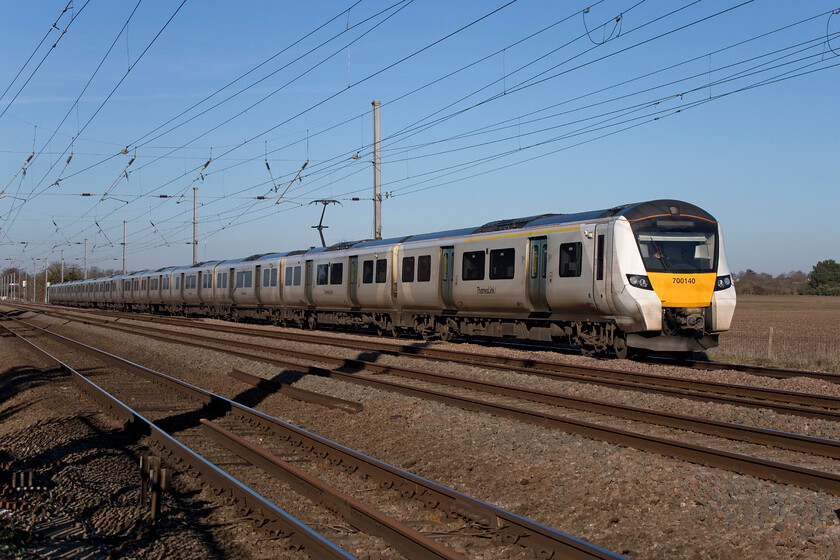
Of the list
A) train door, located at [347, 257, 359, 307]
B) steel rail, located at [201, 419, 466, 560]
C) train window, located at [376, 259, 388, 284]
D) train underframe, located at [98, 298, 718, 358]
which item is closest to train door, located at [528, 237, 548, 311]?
train underframe, located at [98, 298, 718, 358]

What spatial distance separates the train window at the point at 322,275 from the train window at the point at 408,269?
526cm

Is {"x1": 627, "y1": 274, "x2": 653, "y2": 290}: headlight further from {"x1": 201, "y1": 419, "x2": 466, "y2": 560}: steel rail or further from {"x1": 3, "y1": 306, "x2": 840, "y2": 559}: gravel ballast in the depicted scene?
{"x1": 201, "y1": 419, "x2": 466, "y2": 560}: steel rail

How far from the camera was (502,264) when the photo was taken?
17.2 meters

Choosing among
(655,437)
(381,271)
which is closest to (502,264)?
(381,271)

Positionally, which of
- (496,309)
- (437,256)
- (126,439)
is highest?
(437,256)

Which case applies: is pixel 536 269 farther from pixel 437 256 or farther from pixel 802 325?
pixel 802 325

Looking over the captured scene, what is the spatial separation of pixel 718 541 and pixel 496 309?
12446mm

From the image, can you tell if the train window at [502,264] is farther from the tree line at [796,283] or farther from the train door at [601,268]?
the tree line at [796,283]

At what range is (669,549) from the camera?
5133 mm

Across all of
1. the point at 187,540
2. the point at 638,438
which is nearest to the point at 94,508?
the point at 187,540

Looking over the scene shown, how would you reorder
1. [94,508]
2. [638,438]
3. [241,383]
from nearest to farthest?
[94,508] < [638,438] < [241,383]

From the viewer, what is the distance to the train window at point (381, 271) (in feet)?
72.2

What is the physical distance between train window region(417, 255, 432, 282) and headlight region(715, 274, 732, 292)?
306 inches

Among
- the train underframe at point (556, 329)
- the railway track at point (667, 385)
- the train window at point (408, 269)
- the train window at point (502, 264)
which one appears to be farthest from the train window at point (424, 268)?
the railway track at point (667, 385)
